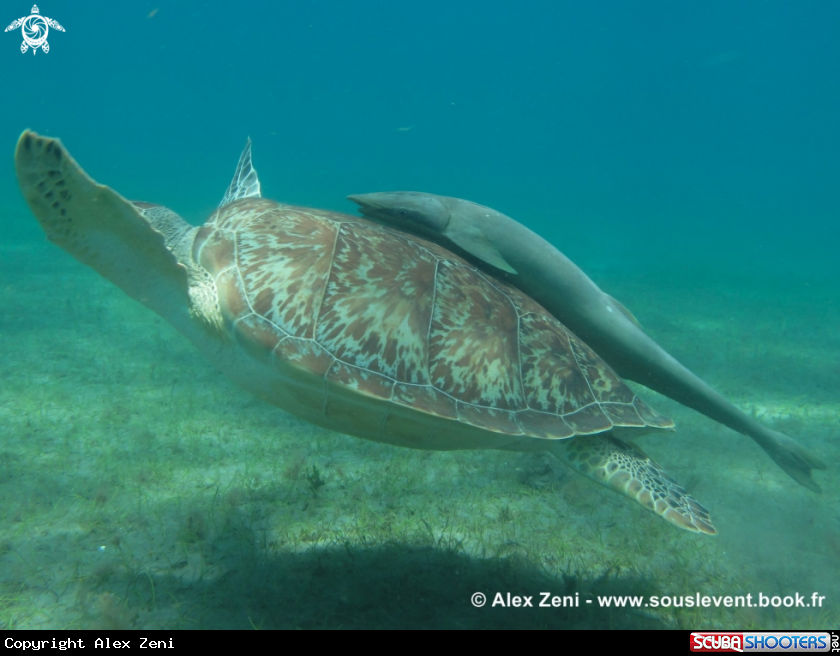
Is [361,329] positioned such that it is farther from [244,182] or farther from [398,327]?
[244,182]

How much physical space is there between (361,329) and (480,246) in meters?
1.43

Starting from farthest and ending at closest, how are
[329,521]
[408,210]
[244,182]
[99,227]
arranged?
1. [244,182]
2. [408,210]
3. [329,521]
4. [99,227]

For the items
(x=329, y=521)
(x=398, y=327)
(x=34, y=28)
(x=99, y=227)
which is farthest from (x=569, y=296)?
(x=34, y=28)

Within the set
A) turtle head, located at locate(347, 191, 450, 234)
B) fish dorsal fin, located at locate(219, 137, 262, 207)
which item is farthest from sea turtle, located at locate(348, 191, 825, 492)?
fish dorsal fin, located at locate(219, 137, 262, 207)

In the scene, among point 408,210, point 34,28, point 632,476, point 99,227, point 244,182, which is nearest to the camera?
point 99,227

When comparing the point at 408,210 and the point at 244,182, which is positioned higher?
the point at 244,182

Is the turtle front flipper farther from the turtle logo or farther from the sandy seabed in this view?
the turtle logo

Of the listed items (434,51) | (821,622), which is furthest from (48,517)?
(434,51)

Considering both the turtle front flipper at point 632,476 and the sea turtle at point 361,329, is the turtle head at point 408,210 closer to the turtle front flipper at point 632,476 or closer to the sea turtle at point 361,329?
the sea turtle at point 361,329

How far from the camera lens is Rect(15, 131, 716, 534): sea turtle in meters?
2.36

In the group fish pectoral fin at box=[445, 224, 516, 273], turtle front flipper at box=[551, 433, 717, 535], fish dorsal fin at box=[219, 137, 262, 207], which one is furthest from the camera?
fish dorsal fin at box=[219, 137, 262, 207]

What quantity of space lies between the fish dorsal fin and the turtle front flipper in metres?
3.74

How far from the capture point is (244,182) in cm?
459

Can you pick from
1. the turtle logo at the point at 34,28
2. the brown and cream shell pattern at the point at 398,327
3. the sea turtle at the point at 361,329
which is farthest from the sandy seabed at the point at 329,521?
the turtle logo at the point at 34,28
